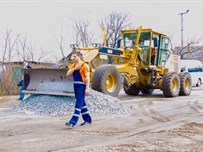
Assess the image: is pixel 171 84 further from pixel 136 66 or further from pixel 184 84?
pixel 136 66

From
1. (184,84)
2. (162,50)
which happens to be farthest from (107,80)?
(184,84)

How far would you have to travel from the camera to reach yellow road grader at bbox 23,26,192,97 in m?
13.5

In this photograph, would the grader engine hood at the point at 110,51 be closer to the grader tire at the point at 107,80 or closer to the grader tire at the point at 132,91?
the grader tire at the point at 107,80

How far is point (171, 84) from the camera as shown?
51.7 ft

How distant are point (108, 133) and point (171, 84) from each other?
8355 mm

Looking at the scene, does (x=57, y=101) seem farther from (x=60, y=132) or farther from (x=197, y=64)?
(x=197, y=64)

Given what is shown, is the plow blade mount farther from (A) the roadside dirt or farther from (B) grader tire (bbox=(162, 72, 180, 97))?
(B) grader tire (bbox=(162, 72, 180, 97))

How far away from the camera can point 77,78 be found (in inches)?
331

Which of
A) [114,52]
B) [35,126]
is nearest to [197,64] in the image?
[114,52]

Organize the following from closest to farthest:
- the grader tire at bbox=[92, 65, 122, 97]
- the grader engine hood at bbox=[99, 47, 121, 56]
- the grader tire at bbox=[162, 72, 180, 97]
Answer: the grader tire at bbox=[92, 65, 122, 97], the grader engine hood at bbox=[99, 47, 121, 56], the grader tire at bbox=[162, 72, 180, 97]

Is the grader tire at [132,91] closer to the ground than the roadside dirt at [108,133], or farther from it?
farther from it

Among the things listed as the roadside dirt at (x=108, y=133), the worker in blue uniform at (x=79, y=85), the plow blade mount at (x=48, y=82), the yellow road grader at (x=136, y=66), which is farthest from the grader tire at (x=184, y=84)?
the worker in blue uniform at (x=79, y=85)

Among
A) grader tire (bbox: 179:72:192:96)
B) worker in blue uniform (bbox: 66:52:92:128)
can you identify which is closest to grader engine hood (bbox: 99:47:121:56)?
grader tire (bbox: 179:72:192:96)

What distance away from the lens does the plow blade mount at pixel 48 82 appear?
11172mm
